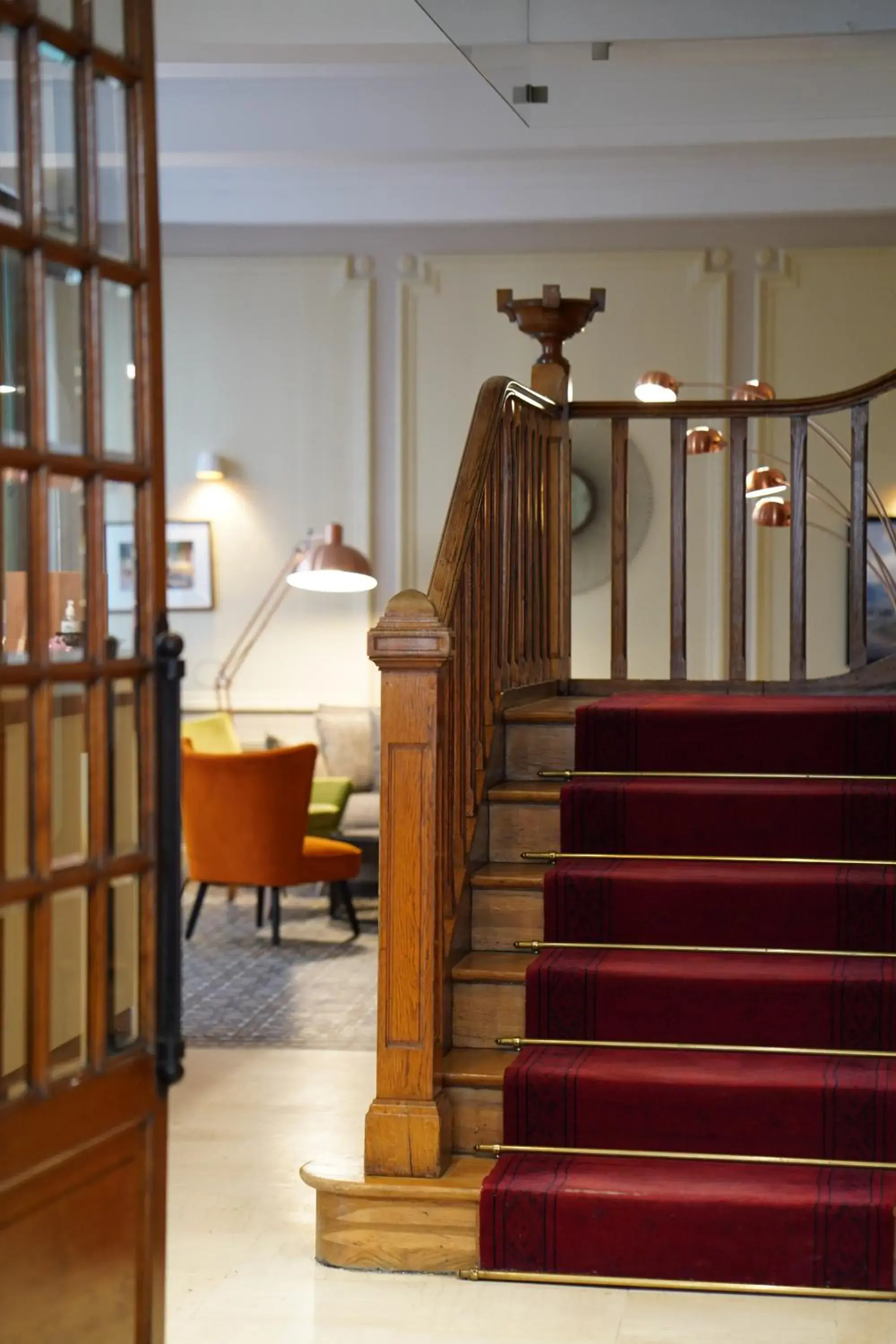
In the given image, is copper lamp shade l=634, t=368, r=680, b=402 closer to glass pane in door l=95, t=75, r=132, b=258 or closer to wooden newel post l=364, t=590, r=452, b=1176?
wooden newel post l=364, t=590, r=452, b=1176

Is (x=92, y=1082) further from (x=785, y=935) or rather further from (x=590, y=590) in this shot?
(x=590, y=590)

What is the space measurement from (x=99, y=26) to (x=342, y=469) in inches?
307

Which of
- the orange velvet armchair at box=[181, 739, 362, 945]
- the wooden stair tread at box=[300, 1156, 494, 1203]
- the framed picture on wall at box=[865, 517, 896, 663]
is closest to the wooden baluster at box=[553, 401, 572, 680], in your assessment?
the orange velvet armchair at box=[181, 739, 362, 945]

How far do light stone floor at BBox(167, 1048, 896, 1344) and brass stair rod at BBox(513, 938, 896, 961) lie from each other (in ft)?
2.43

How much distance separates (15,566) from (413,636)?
5.62 feet

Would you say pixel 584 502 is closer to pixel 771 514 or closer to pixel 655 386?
pixel 771 514

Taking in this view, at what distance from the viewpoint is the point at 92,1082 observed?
7.43 feet

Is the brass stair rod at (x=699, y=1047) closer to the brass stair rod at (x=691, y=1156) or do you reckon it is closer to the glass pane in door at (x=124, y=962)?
the brass stair rod at (x=691, y=1156)

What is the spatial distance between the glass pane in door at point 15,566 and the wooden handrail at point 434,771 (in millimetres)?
1659

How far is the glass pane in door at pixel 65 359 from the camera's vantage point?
84.2 inches

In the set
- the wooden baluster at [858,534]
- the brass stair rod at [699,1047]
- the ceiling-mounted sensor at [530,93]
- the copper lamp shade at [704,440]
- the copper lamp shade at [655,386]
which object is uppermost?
the ceiling-mounted sensor at [530,93]

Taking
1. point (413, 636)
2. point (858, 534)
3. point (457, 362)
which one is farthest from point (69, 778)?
point (457, 362)

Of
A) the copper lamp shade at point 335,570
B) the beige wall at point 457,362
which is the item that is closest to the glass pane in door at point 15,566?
the copper lamp shade at point 335,570

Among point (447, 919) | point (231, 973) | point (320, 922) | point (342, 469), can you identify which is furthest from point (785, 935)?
point (342, 469)
